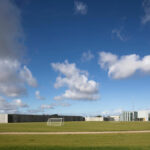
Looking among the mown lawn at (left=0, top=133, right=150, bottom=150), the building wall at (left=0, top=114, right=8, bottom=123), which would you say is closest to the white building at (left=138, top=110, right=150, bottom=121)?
the building wall at (left=0, top=114, right=8, bottom=123)

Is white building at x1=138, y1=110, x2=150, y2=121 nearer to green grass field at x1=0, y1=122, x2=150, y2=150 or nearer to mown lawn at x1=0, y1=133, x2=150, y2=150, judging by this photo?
green grass field at x1=0, y1=122, x2=150, y2=150

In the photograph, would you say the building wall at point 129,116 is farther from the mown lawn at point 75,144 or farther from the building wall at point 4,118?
the mown lawn at point 75,144

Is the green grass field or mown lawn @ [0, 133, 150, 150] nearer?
mown lawn @ [0, 133, 150, 150]

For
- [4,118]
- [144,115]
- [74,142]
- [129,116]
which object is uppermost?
[74,142]

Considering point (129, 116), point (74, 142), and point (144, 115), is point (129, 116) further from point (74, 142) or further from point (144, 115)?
point (74, 142)

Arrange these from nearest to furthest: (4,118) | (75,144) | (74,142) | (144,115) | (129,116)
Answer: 1. (75,144)
2. (74,142)
3. (4,118)
4. (144,115)
5. (129,116)

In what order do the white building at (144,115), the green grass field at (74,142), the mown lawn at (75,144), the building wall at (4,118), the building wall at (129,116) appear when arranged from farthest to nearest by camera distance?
the building wall at (129,116) < the white building at (144,115) < the building wall at (4,118) < the green grass field at (74,142) < the mown lawn at (75,144)

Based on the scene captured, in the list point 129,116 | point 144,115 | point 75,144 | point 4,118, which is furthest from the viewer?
point 129,116

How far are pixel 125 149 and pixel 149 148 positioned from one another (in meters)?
1.47

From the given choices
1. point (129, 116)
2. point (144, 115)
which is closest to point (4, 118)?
point (144, 115)

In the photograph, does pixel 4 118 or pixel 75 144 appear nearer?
pixel 75 144

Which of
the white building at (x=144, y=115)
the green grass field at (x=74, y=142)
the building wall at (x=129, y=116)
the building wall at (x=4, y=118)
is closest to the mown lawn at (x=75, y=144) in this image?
the green grass field at (x=74, y=142)

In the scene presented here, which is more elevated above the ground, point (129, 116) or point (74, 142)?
point (74, 142)

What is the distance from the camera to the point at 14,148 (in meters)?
14.5
